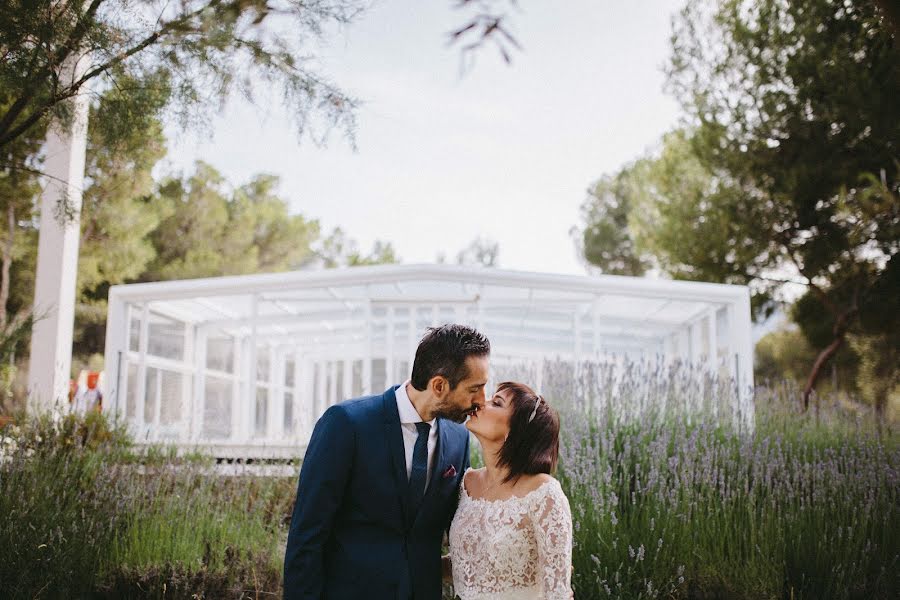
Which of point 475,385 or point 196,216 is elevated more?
point 196,216

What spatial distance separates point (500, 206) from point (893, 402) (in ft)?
86.0

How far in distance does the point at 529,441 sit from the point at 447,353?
1.65 ft

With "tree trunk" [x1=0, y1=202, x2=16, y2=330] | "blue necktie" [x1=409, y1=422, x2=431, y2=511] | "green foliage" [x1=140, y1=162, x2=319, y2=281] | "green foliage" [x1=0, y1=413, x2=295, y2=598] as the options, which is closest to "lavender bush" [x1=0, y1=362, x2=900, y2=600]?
"green foliage" [x1=0, y1=413, x2=295, y2=598]

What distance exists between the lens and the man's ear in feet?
8.25

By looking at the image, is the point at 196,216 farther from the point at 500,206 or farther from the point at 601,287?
the point at 500,206

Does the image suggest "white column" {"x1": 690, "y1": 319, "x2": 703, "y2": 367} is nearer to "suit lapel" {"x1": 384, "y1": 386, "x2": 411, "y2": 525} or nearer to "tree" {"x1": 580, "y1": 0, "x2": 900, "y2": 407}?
"tree" {"x1": 580, "y1": 0, "x2": 900, "y2": 407}

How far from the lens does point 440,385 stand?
8.26 ft

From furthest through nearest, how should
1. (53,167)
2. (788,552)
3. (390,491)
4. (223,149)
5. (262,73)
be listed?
1. (53,167)
2. (223,149)
3. (262,73)
4. (788,552)
5. (390,491)

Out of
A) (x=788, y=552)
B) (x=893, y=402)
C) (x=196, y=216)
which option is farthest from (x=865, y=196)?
(x=196, y=216)

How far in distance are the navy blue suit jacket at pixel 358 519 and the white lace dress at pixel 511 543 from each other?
185 millimetres

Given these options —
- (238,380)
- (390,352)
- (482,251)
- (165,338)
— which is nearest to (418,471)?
(390,352)

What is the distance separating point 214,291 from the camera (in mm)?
11273

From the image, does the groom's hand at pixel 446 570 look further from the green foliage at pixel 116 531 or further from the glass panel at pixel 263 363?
the glass panel at pixel 263 363

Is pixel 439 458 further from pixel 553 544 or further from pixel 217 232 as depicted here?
pixel 217 232
